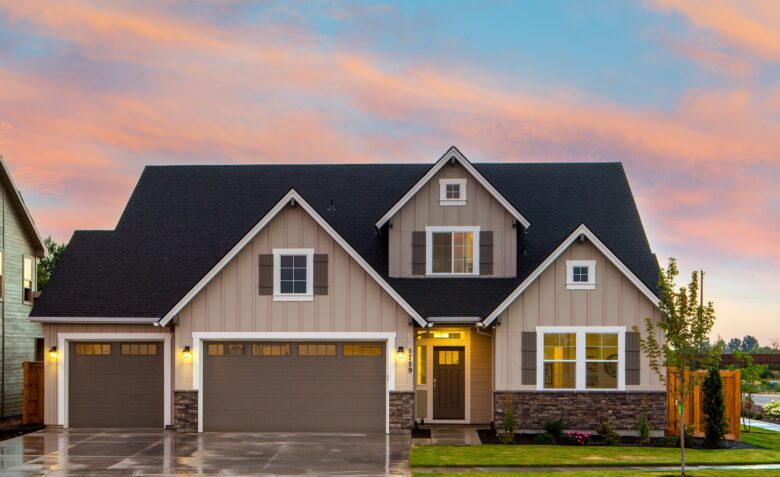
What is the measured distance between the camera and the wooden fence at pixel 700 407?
20562mm

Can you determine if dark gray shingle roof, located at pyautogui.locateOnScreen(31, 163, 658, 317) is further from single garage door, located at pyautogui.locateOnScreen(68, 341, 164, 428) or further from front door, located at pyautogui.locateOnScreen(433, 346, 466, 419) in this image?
front door, located at pyautogui.locateOnScreen(433, 346, 466, 419)

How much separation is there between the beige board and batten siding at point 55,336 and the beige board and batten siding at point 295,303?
1.54 m

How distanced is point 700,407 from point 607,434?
106 inches

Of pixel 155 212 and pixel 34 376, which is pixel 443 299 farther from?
pixel 34 376

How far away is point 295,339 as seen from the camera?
71.6ft

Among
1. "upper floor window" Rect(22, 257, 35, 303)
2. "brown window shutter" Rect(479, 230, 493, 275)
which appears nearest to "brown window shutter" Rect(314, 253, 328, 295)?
"brown window shutter" Rect(479, 230, 493, 275)

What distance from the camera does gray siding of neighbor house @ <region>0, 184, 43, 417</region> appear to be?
26453mm

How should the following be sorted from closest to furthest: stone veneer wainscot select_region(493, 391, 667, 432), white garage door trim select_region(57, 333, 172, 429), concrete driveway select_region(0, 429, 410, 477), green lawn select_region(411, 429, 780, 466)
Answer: concrete driveway select_region(0, 429, 410, 477)
green lawn select_region(411, 429, 780, 466)
stone veneer wainscot select_region(493, 391, 667, 432)
white garage door trim select_region(57, 333, 172, 429)

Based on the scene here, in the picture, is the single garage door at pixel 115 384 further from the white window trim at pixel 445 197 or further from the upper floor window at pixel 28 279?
the white window trim at pixel 445 197

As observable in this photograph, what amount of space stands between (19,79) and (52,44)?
2.38 metres

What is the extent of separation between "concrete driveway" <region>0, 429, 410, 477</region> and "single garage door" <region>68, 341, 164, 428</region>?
711 mm

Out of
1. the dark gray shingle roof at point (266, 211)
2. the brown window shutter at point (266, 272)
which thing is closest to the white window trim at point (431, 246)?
the dark gray shingle roof at point (266, 211)

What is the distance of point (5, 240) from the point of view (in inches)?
1049

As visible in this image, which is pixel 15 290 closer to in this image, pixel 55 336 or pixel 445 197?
pixel 55 336
